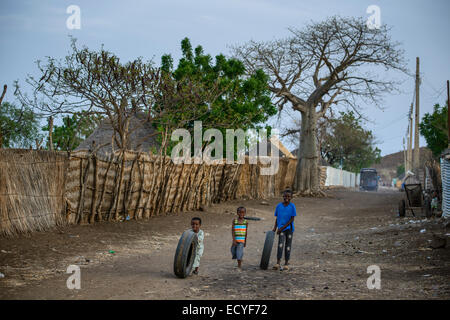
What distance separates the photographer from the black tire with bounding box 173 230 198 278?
5758mm

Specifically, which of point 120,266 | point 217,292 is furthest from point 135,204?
point 217,292

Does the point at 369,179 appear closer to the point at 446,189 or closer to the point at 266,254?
the point at 446,189

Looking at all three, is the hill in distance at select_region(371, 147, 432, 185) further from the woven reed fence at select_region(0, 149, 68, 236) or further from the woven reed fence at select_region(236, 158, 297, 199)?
the woven reed fence at select_region(0, 149, 68, 236)

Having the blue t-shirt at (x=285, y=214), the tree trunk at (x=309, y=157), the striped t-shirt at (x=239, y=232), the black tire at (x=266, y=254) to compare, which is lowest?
the black tire at (x=266, y=254)

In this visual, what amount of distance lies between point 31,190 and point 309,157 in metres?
20.5

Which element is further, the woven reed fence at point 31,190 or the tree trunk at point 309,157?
the tree trunk at point 309,157

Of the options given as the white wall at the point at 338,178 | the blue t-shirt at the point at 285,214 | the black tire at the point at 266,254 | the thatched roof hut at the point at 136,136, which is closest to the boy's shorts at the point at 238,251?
the black tire at the point at 266,254

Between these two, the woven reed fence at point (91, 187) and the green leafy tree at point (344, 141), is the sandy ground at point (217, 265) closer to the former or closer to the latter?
the woven reed fence at point (91, 187)

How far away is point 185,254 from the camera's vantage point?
19.1 ft

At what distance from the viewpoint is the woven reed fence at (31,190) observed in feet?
25.1

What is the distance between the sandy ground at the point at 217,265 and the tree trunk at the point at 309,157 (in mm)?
15233

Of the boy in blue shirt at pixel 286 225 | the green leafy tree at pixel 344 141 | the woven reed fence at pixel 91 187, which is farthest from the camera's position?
the green leafy tree at pixel 344 141

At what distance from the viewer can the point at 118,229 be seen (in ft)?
33.4
